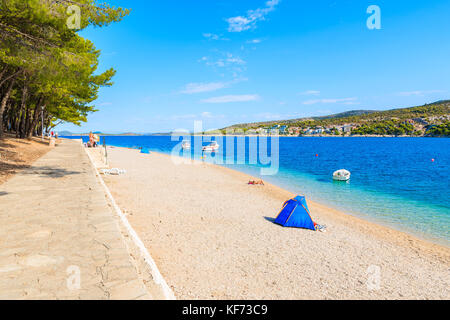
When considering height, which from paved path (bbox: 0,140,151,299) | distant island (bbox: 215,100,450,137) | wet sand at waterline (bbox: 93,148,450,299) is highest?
distant island (bbox: 215,100,450,137)

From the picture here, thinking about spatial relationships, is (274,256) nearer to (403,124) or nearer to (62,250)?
(62,250)

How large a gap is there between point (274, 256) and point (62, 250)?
203 inches

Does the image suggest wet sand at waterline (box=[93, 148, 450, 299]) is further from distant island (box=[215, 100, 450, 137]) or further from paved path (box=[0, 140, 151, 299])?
distant island (box=[215, 100, 450, 137])

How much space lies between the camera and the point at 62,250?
4.54 m

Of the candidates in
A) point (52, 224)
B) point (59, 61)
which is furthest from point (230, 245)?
point (59, 61)

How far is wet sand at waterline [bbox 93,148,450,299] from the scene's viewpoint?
5270 mm

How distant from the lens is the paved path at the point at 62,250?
340cm

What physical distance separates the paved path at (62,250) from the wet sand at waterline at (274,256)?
4.70 feet

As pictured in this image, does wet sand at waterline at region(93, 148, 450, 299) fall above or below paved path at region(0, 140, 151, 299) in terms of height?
below

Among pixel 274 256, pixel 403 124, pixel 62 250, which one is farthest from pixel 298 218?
pixel 403 124

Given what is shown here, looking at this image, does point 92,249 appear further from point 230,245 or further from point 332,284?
point 332,284

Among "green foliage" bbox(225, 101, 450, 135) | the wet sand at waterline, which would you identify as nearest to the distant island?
"green foliage" bbox(225, 101, 450, 135)

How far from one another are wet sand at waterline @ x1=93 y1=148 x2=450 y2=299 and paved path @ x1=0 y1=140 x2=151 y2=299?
4.70 ft
